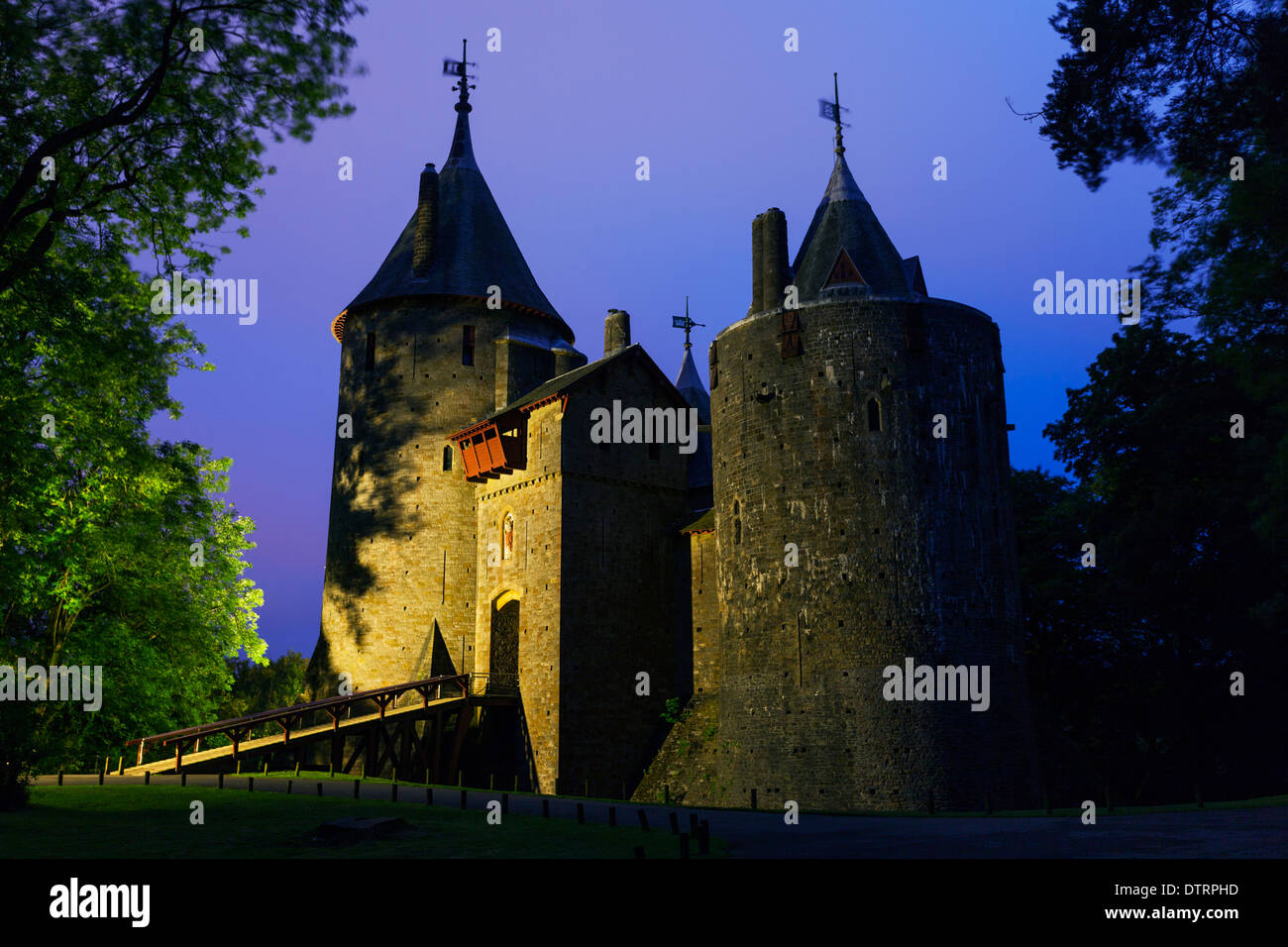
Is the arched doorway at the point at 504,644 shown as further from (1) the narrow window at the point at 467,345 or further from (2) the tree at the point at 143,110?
(2) the tree at the point at 143,110

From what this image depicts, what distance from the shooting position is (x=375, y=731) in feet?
106

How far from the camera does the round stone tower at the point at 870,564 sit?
1009 inches

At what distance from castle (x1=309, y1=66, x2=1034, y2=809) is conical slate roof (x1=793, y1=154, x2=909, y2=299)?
0.29 ft

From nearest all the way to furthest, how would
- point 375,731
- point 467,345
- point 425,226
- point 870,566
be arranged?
point 870,566 < point 375,731 < point 467,345 < point 425,226

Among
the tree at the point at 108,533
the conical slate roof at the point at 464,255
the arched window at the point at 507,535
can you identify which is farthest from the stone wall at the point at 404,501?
the tree at the point at 108,533

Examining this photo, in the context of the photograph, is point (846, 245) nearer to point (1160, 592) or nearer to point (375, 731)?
point (1160, 592)

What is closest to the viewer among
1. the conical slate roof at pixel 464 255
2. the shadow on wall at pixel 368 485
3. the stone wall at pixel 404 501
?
the stone wall at pixel 404 501

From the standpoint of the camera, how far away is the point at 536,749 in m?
33.6

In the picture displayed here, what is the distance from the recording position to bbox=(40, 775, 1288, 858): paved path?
13.1m

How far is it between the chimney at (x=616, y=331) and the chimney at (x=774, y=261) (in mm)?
10099

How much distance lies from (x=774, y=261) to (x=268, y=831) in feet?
69.5

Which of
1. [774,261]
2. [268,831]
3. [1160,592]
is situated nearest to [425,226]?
[774,261]

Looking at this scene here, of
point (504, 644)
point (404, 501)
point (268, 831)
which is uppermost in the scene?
point (404, 501)
